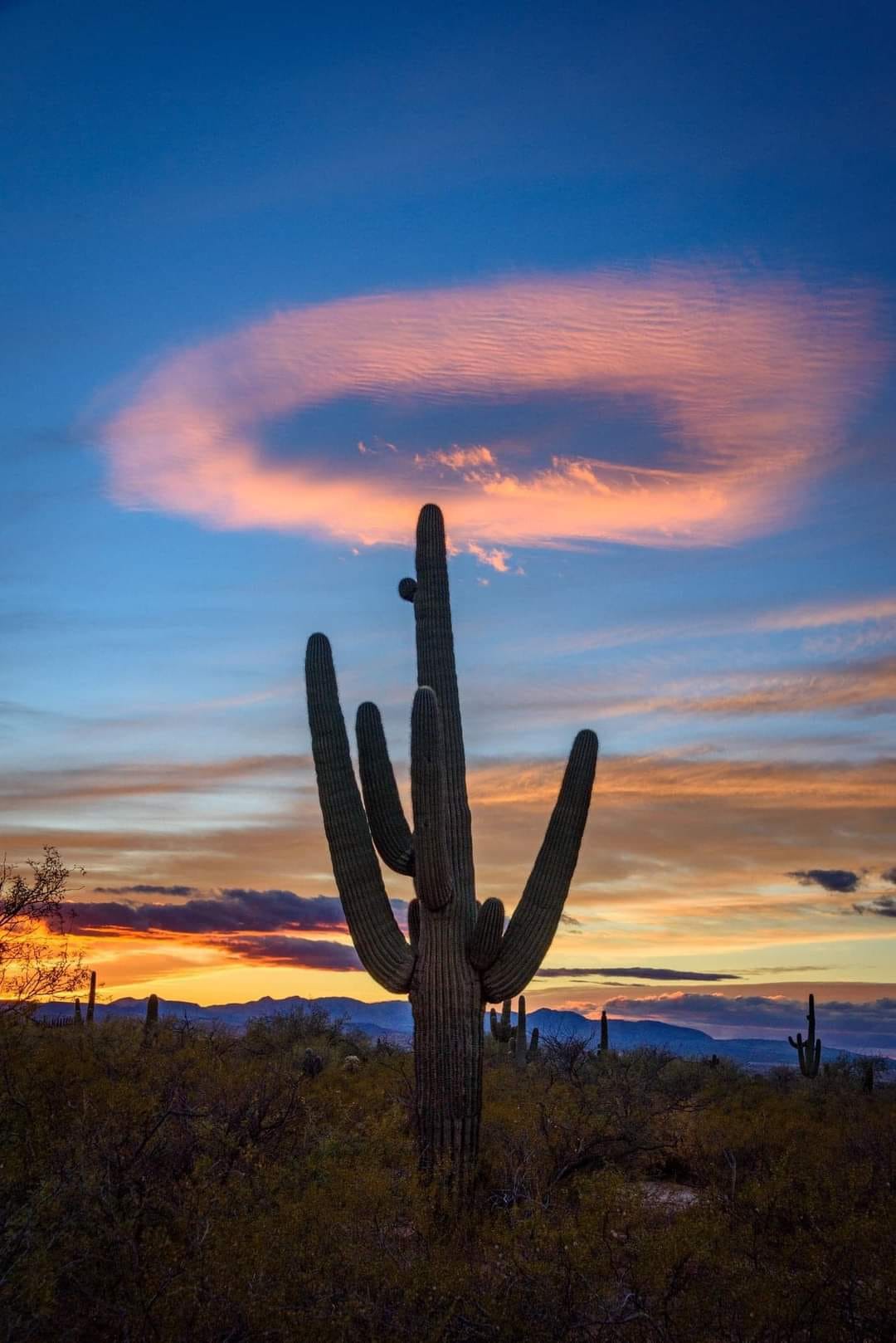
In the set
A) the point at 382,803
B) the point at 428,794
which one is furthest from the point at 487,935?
the point at 382,803

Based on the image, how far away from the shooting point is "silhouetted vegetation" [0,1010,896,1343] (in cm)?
822

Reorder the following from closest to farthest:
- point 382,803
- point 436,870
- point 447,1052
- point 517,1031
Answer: point 436,870, point 447,1052, point 382,803, point 517,1031

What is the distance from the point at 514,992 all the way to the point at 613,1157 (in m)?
5.11

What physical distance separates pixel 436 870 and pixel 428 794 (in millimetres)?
864

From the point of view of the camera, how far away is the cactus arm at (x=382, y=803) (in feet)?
49.8

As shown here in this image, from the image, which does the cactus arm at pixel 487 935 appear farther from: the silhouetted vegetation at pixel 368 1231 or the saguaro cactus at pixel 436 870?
the silhouetted vegetation at pixel 368 1231

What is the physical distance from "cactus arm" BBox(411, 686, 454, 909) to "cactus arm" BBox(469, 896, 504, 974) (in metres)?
0.60

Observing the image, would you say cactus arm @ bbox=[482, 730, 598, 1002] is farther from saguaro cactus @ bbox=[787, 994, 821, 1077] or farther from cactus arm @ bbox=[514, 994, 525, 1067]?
saguaro cactus @ bbox=[787, 994, 821, 1077]

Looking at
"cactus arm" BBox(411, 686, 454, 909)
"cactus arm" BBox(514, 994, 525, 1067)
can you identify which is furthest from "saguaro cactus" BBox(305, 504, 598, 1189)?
"cactus arm" BBox(514, 994, 525, 1067)

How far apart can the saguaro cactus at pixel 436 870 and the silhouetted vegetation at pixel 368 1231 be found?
1116 millimetres

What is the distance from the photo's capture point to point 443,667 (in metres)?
15.6

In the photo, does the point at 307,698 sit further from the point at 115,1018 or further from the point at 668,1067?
the point at 668,1067

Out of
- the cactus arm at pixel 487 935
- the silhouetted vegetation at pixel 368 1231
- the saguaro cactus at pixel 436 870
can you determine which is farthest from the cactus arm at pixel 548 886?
the silhouetted vegetation at pixel 368 1231

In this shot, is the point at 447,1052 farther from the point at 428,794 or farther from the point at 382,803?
the point at 382,803
